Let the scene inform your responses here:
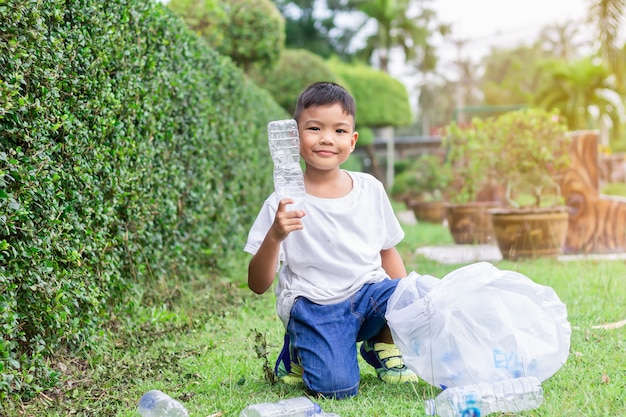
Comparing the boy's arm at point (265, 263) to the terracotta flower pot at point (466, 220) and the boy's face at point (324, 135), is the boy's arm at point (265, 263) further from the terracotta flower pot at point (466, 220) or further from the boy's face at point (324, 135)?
the terracotta flower pot at point (466, 220)

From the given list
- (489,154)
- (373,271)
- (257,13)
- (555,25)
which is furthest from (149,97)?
(555,25)

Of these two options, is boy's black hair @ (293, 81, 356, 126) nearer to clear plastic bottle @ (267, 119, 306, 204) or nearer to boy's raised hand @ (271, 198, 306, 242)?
clear plastic bottle @ (267, 119, 306, 204)

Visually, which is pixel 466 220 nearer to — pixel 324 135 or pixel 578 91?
pixel 324 135

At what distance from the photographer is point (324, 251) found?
11.0 ft

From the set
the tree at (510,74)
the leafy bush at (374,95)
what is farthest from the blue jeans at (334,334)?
the tree at (510,74)

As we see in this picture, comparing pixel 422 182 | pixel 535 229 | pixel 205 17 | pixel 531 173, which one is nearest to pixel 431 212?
pixel 422 182

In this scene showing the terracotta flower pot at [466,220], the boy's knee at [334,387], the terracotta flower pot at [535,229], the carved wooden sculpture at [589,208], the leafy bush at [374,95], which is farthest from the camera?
the leafy bush at [374,95]

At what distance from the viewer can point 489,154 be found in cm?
932

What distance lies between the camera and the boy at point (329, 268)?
324 centimetres

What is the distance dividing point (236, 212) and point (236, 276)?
0.82m

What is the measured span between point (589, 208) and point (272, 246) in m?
6.75

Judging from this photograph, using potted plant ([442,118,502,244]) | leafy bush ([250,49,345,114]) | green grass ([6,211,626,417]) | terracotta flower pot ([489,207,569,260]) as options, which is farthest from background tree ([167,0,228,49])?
leafy bush ([250,49,345,114])

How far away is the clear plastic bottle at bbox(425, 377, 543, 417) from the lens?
2809 mm

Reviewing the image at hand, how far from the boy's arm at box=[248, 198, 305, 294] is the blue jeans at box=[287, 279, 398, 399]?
0.26 metres
